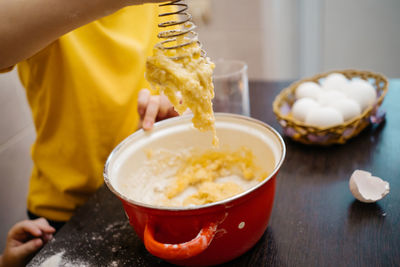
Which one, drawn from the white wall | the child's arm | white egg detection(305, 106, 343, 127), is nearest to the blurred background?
the white wall

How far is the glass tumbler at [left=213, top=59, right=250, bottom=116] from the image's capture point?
2.88 ft

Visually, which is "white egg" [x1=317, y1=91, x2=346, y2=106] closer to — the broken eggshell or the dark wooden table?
the dark wooden table

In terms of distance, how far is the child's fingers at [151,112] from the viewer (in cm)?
74

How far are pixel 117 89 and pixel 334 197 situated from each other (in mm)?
665

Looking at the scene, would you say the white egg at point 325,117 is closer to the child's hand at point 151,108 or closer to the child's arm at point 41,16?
the child's hand at point 151,108

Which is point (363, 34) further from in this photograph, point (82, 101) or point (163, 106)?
point (82, 101)

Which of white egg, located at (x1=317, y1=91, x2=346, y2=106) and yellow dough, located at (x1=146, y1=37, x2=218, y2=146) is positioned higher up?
yellow dough, located at (x1=146, y1=37, x2=218, y2=146)

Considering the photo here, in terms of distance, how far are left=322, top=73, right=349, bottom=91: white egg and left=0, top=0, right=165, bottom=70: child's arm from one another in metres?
0.70

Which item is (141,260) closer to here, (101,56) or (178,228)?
(178,228)

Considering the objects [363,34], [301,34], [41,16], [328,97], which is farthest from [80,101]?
[363,34]

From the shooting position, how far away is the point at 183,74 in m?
0.51

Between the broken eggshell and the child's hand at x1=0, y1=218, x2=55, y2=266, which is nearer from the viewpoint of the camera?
the broken eggshell

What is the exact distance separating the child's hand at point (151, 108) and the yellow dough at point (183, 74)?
213 mm

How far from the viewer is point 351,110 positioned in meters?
0.85
